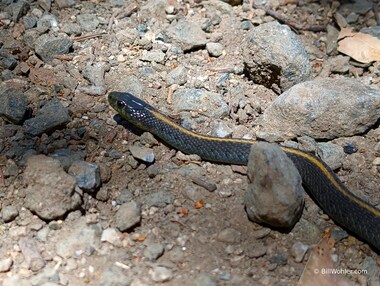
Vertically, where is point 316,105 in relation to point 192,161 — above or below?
above

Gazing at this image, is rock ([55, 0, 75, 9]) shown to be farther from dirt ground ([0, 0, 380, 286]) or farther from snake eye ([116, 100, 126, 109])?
snake eye ([116, 100, 126, 109])

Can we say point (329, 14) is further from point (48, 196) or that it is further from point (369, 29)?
point (48, 196)

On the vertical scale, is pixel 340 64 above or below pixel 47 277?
above

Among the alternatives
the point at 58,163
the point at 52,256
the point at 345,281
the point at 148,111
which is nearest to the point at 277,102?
the point at 148,111

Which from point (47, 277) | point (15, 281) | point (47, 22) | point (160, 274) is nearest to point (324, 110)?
point (160, 274)

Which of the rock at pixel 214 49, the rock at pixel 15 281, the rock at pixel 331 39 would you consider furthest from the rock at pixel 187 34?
the rock at pixel 15 281

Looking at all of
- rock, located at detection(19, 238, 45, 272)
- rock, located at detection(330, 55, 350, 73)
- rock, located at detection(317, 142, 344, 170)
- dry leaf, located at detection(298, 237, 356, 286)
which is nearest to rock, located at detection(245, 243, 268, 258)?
dry leaf, located at detection(298, 237, 356, 286)

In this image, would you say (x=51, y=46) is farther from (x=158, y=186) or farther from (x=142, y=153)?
(x=158, y=186)
